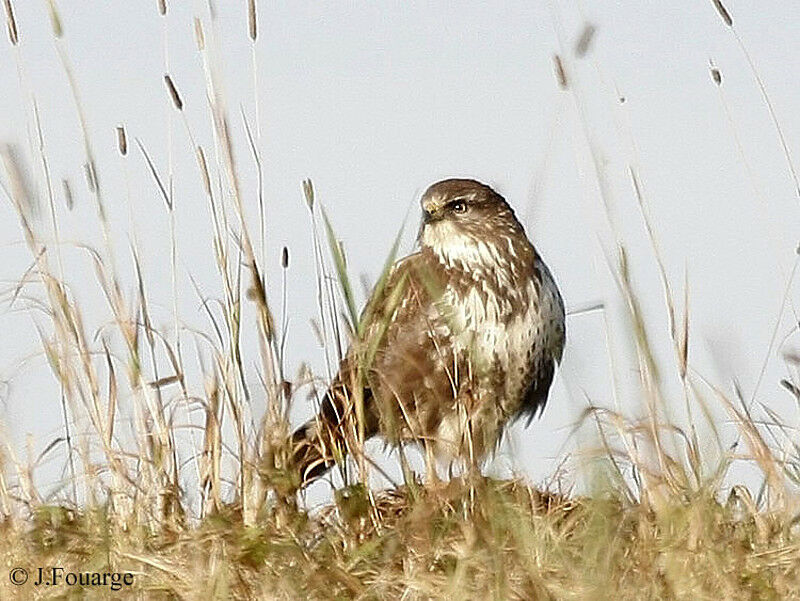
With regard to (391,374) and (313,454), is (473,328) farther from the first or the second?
(313,454)

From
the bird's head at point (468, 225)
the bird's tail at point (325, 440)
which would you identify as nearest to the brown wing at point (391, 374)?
the bird's tail at point (325, 440)

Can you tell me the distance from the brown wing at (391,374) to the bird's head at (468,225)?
0.35 ft

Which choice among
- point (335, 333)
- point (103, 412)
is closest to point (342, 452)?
point (335, 333)

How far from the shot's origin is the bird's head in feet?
21.5

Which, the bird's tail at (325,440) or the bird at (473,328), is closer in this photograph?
the bird's tail at (325,440)

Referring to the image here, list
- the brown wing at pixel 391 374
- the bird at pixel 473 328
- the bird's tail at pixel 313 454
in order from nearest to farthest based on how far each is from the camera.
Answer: the brown wing at pixel 391 374 < the bird's tail at pixel 313 454 < the bird at pixel 473 328

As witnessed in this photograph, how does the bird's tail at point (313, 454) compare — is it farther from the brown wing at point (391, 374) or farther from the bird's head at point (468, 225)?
the bird's head at point (468, 225)

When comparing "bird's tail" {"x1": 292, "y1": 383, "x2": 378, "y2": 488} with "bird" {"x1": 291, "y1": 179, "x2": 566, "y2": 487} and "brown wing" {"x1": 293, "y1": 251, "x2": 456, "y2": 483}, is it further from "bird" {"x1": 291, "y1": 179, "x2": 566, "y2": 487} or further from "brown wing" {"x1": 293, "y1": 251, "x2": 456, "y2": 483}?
"bird" {"x1": 291, "y1": 179, "x2": 566, "y2": 487}

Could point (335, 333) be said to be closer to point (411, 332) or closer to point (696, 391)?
point (696, 391)

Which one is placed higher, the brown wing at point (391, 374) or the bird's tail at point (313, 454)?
the brown wing at point (391, 374)

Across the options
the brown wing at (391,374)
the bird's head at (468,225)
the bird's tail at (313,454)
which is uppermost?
the bird's head at (468,225)

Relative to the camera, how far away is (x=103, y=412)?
4176 mm

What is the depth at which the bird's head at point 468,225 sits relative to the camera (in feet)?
21.5

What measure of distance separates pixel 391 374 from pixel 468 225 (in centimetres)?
81
